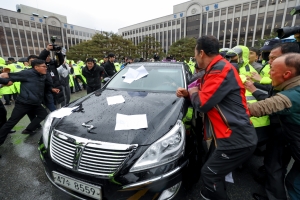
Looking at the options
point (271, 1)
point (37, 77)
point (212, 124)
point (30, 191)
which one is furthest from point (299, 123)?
point (271, 1)

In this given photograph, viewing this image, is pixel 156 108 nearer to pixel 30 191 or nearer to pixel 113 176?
pixel 113 176

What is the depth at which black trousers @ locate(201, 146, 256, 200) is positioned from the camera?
137 cm

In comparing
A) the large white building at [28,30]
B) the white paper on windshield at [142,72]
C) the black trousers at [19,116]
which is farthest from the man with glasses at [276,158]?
the large white building at [28,30]

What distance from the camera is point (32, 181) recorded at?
2.11 meters

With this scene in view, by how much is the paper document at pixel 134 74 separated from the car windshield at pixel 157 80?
62 millimetres

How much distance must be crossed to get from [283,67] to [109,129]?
1.66 metres

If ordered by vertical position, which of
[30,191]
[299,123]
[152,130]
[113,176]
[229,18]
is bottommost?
[30,191]

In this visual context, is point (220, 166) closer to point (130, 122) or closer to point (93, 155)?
point (130, 122)

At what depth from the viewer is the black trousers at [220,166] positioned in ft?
4.49

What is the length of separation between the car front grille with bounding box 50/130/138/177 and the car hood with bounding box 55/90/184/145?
54 millimetres

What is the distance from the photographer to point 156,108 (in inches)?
73.0

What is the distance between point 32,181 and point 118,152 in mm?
1691

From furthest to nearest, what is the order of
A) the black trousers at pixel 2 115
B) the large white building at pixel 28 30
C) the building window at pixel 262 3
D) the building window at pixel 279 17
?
the large white building at pixel 28 30, the building window at pixel 262 3, the building window at pixel 279 17, the black trousers at pixel 2 115

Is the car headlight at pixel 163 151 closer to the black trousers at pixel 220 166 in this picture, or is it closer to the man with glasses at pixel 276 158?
the black trousers at pixel 220 166
